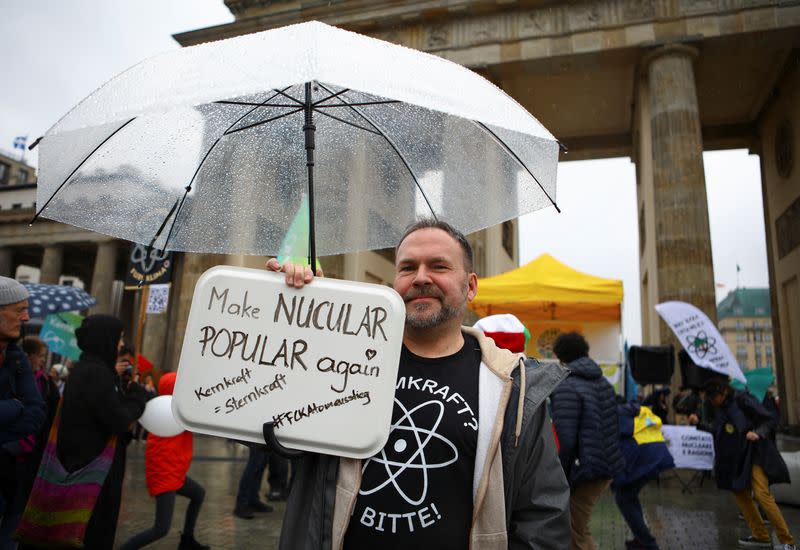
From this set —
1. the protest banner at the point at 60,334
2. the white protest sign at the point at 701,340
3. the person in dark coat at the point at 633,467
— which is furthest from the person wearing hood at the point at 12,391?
the protest banner at the point at 60,334

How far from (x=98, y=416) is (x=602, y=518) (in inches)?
246

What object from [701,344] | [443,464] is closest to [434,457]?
[443,464]

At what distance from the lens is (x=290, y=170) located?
3.01 m

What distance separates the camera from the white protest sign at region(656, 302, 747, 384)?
6505 millimetres

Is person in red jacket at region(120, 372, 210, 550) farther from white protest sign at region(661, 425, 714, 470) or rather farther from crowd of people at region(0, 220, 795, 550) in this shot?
white protest sign at region(661, 425, 714, 470)

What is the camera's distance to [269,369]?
1635 millimetres

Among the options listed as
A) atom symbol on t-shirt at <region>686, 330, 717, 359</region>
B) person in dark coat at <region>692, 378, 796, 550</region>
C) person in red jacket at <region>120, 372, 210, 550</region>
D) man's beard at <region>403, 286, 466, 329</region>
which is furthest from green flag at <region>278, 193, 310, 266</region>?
atom symbol on t-shirt at <region>686, 330, 717, 359</region>

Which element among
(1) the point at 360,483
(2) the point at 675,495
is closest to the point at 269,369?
(1) the point at 360,483

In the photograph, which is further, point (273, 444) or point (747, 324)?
point (747, 324)

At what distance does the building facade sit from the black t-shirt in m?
98.4

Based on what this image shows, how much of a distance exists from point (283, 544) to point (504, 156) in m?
2.15

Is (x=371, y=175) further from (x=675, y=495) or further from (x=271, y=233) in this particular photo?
(x=675, y=495)

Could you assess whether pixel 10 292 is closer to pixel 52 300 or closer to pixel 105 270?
pixel 52 300

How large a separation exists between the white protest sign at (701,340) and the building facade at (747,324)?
9128cm
